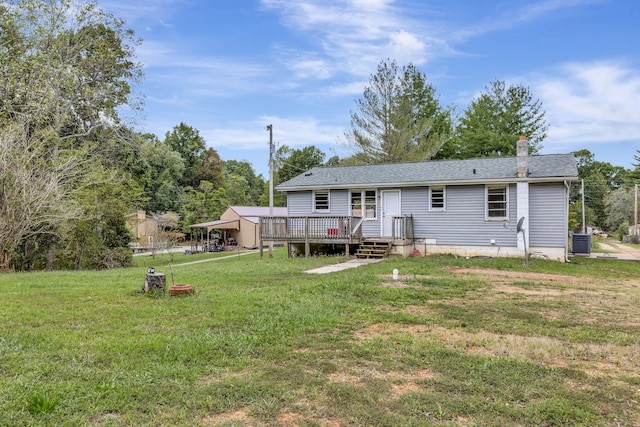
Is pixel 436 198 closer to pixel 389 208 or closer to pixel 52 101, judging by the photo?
pixel 389 208

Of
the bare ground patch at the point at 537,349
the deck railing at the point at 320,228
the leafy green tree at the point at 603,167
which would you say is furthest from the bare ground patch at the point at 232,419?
the leafy green tree at the point at 603,167

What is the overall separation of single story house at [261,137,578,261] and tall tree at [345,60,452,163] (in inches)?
399

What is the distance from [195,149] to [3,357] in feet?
158

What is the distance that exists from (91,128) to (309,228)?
11965mm

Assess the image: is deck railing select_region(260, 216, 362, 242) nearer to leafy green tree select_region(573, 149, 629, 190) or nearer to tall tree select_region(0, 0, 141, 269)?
tall tree select_region(0, 0, 141, 269)

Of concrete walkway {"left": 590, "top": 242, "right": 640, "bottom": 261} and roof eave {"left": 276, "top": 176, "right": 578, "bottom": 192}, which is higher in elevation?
roof eave {"left": 276, "top": 176, "right": 578, "bottom": 192}

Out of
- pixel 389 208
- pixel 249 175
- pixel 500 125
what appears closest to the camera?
pixel 389 208

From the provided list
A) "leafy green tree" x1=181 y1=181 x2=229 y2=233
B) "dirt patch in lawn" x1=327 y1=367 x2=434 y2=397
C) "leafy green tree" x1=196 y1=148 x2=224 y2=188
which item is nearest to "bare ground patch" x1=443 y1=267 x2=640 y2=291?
"dirt patch in lawn" x1=327 y1=367 x2=434 y2=397

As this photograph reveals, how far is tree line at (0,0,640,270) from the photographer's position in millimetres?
13773

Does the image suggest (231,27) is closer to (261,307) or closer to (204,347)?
(261,307)

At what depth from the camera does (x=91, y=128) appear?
18.8 m

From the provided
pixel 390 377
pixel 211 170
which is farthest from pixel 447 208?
pixel 211 170

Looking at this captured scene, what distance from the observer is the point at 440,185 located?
49.4ft

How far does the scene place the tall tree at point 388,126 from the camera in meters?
27.0
